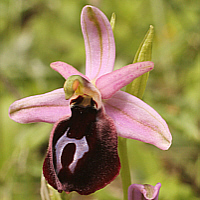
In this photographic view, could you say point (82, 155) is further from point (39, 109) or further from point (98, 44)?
point (98, 44)

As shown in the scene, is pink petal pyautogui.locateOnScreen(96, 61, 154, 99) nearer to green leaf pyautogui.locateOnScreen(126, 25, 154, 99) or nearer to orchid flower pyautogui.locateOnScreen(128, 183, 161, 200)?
green leaf pyautogui.locateOnScreen(126, 25, 154, 99)

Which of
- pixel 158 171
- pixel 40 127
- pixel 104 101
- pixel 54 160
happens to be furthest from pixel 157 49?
pixel 54 160

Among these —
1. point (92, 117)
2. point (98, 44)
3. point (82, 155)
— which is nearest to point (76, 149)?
point (82, 155)

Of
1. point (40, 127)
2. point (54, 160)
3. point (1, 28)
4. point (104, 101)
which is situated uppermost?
point (104, 101)

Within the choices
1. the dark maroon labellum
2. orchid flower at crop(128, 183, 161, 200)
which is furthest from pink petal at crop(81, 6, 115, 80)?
orchid flower at crop(128, 183, 161, 200)

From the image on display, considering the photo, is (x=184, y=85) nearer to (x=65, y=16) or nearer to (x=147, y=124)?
(x=65, y=16)

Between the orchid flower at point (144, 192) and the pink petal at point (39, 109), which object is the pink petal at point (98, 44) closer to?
the pink petal at point (39, 109)
